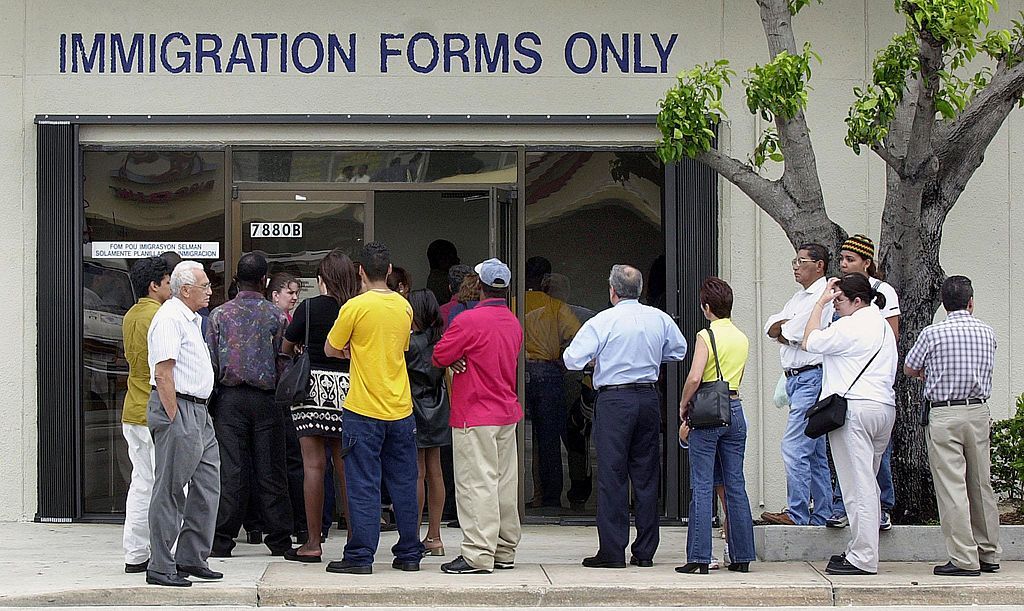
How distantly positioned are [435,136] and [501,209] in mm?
781

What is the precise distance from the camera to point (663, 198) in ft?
34.3

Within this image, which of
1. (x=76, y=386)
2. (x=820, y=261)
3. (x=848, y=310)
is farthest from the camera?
(x=76, y=386)

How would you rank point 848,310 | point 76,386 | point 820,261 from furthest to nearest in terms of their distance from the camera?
point 76,386, point 820,261, point 848,310

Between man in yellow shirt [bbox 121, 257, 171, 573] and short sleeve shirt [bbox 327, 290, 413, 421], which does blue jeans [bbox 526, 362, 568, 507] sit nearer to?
short sleeve shirt [bbox 327, 290, 413, 421]

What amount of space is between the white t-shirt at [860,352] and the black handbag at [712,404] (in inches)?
22.5

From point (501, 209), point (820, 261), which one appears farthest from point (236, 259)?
point (820, 261)

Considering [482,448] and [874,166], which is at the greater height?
[874,166]

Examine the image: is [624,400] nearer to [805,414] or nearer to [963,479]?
[805,414]

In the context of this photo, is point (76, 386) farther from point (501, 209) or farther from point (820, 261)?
point (820, 261)

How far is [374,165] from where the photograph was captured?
1043 centimetres

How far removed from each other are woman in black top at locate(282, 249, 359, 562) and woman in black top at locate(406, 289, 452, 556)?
1.89ft

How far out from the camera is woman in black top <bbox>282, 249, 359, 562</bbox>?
814 centimetres

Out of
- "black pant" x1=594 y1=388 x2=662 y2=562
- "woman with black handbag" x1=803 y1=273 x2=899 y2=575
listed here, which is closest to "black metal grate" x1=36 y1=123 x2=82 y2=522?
"black pant" x1=594 y1=388 x2=662 y2=562

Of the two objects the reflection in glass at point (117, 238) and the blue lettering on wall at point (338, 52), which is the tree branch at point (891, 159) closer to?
the blue lettering on wall at point (338, 52)
